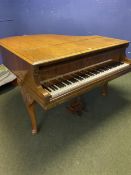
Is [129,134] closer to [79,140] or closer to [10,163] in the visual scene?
[79,140]

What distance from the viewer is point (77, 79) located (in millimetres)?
1541

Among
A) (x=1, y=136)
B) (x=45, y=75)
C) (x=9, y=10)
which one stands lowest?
(x=1, y=136)

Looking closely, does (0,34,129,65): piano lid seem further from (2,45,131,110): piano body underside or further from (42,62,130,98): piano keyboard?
(42,62,130,98): piano keyboard

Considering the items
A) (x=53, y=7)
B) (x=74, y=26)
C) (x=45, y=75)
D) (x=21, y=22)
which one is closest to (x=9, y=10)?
(x=21, y=22)

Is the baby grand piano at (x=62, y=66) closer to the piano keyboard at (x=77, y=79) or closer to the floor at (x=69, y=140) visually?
the piano keyboard at (x=77, y=79)

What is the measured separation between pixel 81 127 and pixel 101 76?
2.09ft

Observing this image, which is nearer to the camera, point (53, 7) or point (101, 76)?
point (101, 76)

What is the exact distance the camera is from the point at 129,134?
1810mm

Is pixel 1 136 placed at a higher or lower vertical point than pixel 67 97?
lower

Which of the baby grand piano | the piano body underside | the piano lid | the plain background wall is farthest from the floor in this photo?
the plain background wall

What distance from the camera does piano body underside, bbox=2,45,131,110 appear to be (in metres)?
1.29

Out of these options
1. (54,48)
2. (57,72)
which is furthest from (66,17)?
(57,72)

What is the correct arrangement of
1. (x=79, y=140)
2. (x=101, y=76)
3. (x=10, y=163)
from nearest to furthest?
1. (x=10, y=163)
2. (x=101, y=76)
3. (x=79, y=140)

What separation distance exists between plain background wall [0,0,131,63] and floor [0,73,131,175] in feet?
4.30
